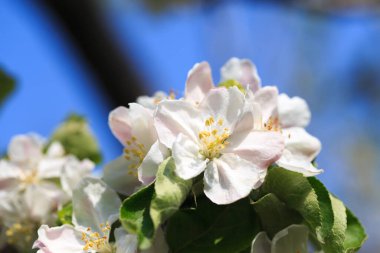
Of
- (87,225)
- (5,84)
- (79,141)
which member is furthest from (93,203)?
(5,84)

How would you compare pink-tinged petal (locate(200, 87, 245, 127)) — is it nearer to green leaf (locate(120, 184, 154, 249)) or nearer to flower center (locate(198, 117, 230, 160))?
flower center (locate(198, 117, 230, 160))

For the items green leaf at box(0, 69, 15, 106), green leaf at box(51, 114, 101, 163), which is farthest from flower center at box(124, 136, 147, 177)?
green leaf at box(0, 69, 15, 106)

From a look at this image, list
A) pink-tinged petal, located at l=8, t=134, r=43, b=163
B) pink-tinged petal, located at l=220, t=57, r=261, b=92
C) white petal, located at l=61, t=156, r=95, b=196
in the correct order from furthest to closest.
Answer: pink-tinged petal, located at l=8, t=134, r=43, b=163 → white petal, located at l=61, t=156, r=95, b=196 → pink-tinged petal, located at l=220, t=57, r=261, b=92

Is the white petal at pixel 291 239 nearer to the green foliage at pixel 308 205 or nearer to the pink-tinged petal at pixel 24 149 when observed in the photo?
the green foliage at pixel 308 205

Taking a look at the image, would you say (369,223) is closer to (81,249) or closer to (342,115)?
(342,115)

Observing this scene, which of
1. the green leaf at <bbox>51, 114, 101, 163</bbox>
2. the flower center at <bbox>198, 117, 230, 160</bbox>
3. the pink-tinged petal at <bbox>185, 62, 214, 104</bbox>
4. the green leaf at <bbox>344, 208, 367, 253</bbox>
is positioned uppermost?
the green leaf at <bbox>51, 114, 101, 163</bbox>

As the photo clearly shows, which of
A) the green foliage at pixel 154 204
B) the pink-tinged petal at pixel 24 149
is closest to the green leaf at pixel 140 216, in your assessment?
the green foliage at pixel 154 204
